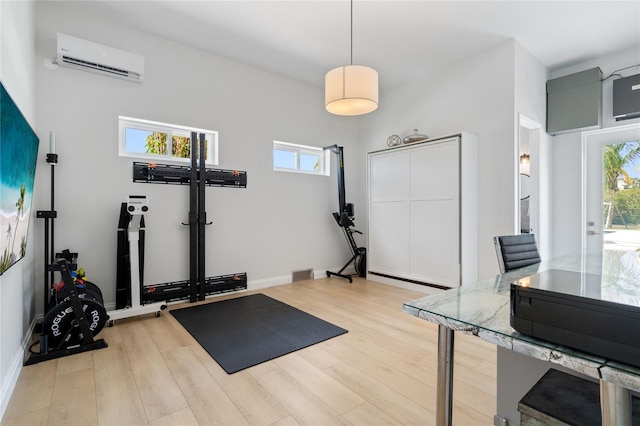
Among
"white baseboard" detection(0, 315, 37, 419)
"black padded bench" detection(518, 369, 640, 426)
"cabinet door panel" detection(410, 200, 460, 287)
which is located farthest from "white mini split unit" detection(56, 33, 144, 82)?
"black padded bench" detection(518, 369, 640, 426)

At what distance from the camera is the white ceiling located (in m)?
2.99

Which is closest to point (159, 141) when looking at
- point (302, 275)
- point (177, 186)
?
point (177, 186)

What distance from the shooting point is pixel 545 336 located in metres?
0.69

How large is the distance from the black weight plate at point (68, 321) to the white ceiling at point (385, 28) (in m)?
2.78

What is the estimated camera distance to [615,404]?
2.04ft

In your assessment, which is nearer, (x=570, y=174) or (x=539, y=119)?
(x=539, y=119)

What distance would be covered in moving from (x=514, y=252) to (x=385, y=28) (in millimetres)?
2734

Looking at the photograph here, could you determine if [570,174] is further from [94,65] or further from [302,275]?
[94,65]

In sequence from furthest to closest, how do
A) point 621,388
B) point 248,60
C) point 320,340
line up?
point 248,60, point 320,340, point 621,388

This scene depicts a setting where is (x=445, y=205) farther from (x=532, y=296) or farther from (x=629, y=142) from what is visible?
(x=532, y=296)

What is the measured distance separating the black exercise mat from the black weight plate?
69cm

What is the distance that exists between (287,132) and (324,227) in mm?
1579

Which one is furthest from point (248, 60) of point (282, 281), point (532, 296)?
point (532, 296)

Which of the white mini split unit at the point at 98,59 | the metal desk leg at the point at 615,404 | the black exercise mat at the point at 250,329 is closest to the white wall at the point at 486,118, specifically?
the black exercise mat at the point at 250,329
